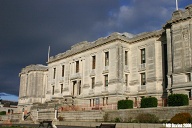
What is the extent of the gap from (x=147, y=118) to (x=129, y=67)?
56.1ft

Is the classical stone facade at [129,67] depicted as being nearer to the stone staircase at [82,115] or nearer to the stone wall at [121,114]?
the stone staircase at [82,115]

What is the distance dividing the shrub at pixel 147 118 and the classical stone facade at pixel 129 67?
17.2 ft

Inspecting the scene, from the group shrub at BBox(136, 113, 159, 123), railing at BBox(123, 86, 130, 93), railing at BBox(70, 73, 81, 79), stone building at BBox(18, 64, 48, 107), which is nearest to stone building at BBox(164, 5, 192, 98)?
shrub at BBox(136, 113, 159, 123)

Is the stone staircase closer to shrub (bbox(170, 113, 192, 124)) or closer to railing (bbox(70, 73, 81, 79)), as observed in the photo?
railing (bbox(70, 73, 81, 79))

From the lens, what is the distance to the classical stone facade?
1264 inches

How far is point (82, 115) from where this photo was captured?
3388cm

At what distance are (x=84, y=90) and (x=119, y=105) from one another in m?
14.8

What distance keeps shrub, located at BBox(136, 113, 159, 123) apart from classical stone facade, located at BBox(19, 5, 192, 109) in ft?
17.2

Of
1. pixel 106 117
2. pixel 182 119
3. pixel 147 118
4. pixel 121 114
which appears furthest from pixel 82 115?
pixel 182 119

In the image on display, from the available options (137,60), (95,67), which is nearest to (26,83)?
(95,67)

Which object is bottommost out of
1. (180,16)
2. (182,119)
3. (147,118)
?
(147,118)

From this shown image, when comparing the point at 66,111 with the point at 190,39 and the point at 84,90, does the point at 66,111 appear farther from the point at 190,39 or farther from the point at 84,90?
the point at 190,39

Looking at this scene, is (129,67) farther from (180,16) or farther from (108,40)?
(180,16)

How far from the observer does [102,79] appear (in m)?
41.9
